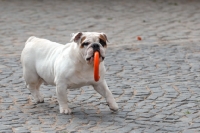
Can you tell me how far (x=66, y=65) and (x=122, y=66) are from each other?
10.7ft

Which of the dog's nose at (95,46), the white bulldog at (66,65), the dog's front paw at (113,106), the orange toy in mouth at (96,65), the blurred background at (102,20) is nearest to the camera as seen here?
the orange toy in mouth at (96,65)

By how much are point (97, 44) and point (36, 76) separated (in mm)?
1311

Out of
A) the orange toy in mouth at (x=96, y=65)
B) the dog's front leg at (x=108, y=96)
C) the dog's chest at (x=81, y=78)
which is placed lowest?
the dog's front leg at (x=108, y=96)

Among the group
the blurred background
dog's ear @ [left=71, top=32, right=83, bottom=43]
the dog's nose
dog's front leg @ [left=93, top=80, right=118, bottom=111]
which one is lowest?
the blurred background

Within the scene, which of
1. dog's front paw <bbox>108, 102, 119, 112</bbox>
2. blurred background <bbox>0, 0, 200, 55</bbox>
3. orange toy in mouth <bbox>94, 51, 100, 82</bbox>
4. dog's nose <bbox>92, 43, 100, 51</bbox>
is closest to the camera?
orange toy in mouth <bbox>94, 51, 100, 82</bbox>

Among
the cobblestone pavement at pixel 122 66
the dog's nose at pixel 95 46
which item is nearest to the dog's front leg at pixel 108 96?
the cobblestone pavement at pixel 122 66

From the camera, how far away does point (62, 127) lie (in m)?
7.30

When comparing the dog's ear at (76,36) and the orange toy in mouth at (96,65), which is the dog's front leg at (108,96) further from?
the dog's ear at (76,36)

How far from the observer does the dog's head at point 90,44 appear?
7.52 metres

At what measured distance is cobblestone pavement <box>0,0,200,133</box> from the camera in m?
7.58

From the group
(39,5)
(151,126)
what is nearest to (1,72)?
(151,126)

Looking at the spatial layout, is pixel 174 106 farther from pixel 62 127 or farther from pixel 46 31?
pixel 46 31

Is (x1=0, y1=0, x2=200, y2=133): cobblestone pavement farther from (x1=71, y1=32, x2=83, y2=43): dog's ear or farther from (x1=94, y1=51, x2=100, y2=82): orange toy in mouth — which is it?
(x1=71, y1=32, x2=83, y2=43): dog's ear

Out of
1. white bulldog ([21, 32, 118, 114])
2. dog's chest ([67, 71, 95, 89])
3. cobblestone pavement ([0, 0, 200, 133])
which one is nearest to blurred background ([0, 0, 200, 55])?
cobblestone pavement ([0, 0, 200, 133])
